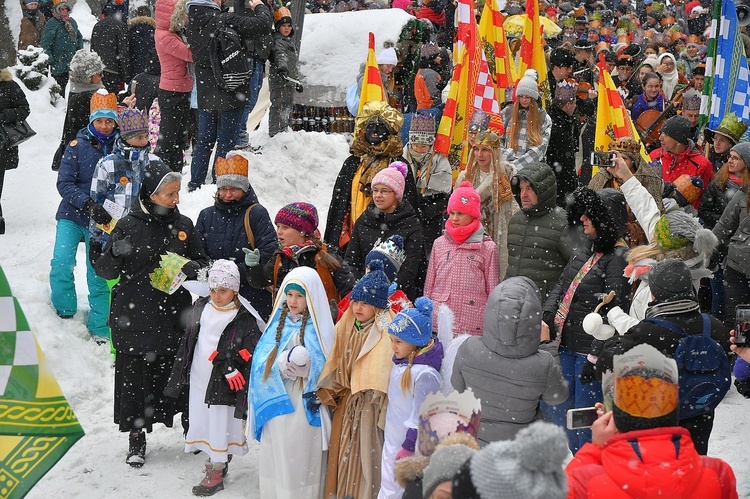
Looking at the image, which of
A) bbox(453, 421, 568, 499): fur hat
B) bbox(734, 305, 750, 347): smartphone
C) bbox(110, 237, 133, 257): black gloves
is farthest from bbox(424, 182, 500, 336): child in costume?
bbox(453, 421, 568, 499): fur hat

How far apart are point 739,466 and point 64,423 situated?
15.3ft

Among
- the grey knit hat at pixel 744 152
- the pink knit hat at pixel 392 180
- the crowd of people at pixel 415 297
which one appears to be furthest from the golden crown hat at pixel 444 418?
the grey knit hat at pixel 744 152

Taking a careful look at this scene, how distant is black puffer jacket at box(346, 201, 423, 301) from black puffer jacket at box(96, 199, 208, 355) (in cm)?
119

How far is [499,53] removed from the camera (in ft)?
37.1

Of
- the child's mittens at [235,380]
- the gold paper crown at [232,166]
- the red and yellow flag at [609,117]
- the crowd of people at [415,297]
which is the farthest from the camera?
the red and yellow flag at [609,117]

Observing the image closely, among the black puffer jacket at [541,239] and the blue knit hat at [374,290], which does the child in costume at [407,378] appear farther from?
the black puffer jacket at [541,239]

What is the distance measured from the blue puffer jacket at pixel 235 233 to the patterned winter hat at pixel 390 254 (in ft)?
3.68

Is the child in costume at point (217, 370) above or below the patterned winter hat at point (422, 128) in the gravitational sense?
below

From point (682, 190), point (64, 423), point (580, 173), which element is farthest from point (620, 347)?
point (580, 173)

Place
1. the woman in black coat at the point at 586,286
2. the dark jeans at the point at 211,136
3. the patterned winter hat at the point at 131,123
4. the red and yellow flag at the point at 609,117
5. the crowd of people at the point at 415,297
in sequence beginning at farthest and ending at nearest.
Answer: the dark jeans at the point at 211,136
the red and yellow flag at the point at 609,117
the patterned winter hat at the point at 131,123
the woman in black coat at the point at 586,286
the crowd of people at the point at 415,297

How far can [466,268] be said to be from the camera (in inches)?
270

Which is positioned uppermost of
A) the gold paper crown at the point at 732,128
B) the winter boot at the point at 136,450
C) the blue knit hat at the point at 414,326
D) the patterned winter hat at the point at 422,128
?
the gold paper crown at the point at 732,128

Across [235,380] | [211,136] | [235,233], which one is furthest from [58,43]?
[235,380]

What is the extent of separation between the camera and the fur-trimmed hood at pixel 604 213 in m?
6.24
